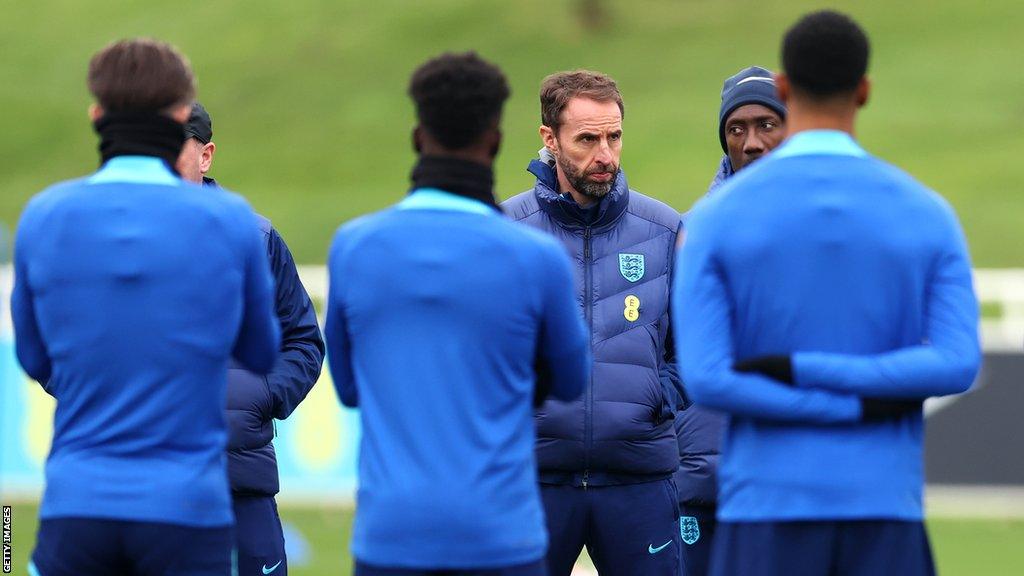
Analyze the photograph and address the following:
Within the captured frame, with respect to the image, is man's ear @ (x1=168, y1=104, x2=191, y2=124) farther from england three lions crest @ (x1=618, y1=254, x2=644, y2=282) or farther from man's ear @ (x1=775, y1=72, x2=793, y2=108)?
england three lions crest @ (x1=618, y1=254, x2=644, y2=282)

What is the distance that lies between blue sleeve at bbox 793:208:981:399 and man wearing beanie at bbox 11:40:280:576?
54.7 inches

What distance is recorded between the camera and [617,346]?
19.6 feet

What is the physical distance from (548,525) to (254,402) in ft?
3.52

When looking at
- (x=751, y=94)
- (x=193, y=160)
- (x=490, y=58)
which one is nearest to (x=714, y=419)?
(x=751, y=94)

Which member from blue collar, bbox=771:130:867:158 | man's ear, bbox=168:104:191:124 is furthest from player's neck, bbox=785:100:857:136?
man's ear, bbox=168:104:191:124

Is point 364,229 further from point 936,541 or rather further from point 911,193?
point 936,541

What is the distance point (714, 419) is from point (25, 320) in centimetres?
259

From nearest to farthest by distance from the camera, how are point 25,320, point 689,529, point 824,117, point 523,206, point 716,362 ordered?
point 716,362, point 824,117, point 25,320, point 689,529, point 523,206

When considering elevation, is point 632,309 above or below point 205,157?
below

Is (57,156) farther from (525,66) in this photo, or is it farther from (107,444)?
(107,444)

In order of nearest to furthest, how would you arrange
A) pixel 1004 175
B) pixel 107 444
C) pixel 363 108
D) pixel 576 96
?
pixel 107 444, pixel 576 96, pixel 1004 175, pixel 363 108

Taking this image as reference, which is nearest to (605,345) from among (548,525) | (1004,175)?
(548,525)

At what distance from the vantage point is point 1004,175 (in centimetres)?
2648

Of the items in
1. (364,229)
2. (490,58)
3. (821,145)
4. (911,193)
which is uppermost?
(490,58)
